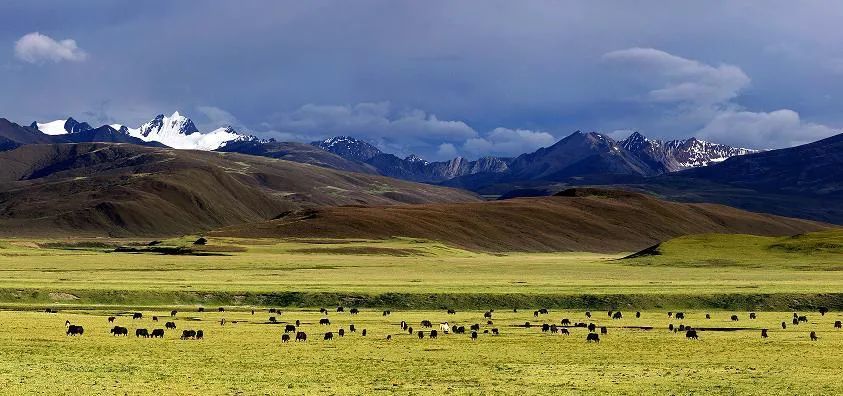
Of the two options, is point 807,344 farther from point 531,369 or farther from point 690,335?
point 531,369

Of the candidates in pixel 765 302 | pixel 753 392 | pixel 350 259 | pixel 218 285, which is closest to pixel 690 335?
pixel 753 392

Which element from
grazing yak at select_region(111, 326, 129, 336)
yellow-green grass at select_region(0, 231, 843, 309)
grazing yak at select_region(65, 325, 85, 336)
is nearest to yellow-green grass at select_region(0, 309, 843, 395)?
grazing yak at select_region(111, 326, 129, 336)

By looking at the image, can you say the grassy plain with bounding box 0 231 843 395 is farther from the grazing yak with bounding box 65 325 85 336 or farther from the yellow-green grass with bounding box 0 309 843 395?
the grazing yak with bounding box 65 325 85 336

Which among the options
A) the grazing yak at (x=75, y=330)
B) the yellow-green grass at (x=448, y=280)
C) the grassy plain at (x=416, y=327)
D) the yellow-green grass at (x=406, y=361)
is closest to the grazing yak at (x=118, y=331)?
the yellow-green grass at (x=406, y=361)

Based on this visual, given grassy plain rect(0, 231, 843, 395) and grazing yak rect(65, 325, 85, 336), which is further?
grazing yak rect(65, 325, 85, 336)

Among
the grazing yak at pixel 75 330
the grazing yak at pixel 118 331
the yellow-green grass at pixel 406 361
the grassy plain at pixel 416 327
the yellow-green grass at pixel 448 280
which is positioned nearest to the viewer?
the yellow-green grass at pixel 406 361

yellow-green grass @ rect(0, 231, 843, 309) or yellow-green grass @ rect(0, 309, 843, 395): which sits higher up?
yellow-green grass @ rect(0, 231, 843, 309)

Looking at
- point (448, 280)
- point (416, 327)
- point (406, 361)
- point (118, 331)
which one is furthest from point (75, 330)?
point (448, 280)

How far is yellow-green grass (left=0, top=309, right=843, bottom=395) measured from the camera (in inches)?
1519

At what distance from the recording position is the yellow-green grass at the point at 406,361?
38.6 metres

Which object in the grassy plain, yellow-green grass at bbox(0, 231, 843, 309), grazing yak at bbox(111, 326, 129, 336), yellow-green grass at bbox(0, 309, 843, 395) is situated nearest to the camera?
yellow-green grass at bbox(0, 309, 843, 395)

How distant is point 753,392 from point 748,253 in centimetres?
13830

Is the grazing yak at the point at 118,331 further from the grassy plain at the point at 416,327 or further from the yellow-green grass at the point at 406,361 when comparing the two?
the grassy plain at the point at 416,327

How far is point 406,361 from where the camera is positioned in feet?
160
